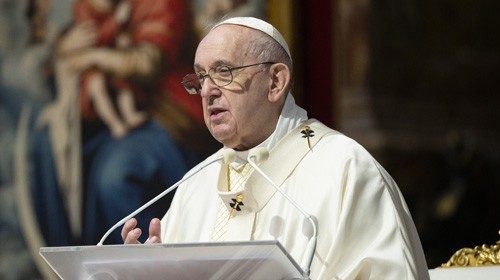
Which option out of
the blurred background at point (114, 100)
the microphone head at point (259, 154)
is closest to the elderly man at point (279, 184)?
the microphone head at point (259, 154)

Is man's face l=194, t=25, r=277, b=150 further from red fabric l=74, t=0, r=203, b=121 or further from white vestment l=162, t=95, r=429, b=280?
red fabric l=74, t=0, r=203, b=121

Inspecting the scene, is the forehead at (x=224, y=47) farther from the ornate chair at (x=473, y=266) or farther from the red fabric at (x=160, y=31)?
the red fabric at (x=160, y=31)

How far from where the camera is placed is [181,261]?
377 centimetres

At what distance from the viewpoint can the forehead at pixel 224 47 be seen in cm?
459

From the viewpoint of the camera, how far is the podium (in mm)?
3676

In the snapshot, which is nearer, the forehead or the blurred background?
the forehead

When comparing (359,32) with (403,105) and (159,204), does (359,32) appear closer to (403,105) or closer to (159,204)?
(403,105)

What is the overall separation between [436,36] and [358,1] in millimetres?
682

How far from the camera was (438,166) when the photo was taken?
8.20 m

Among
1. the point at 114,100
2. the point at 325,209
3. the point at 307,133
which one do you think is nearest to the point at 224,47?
the point at 307,133

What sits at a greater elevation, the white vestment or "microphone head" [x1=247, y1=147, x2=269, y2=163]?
"microphone head" [x1=247, y1=147, x2=269, y2=163]

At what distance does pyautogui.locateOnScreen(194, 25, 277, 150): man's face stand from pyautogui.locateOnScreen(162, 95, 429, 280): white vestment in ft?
0.21

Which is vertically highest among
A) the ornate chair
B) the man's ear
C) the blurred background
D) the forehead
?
the forehead

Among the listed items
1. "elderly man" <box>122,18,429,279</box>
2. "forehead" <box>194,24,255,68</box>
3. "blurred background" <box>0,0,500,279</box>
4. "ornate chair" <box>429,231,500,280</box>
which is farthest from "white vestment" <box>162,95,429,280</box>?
"blurred background" <box>0,0,500,279</box>
